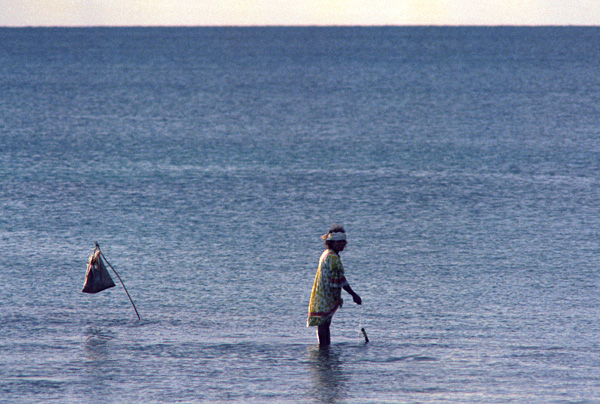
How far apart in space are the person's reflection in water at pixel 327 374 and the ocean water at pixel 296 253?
0.13 ft

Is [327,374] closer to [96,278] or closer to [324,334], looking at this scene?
[324,334]

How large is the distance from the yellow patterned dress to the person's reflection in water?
1.45 feet

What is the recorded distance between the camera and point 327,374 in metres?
10.0

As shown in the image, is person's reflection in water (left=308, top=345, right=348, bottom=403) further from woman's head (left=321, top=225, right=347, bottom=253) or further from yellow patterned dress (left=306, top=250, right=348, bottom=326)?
woman's head (left=321, top=225, right=347, bottom=253)

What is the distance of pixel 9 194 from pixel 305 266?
1311 centimetres

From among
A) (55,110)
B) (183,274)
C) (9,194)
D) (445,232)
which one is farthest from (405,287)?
(55,110)

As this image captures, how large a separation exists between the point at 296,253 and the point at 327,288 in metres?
8.28

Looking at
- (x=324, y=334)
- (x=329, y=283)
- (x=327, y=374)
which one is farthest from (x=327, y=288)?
(x=327, y=374)

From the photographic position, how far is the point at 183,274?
55.2 feet

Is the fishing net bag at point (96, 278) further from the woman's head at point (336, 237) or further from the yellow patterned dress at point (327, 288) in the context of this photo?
the woman's head at point (336, 237)

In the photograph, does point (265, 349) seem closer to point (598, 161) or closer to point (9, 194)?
Answer: point (9, 194)

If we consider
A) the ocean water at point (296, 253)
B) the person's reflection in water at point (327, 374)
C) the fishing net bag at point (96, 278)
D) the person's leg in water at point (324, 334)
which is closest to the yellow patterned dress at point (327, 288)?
the person's leg in water at point (324, 334)

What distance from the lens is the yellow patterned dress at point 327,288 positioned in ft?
35.1

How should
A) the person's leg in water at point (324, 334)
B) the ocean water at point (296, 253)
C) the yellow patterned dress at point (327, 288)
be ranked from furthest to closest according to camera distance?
the person's leg in water at point (324, 334), the yellow patterned dress at point (327, 288), the ocean water at point (296, 253)
